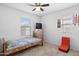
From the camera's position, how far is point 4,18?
2338mm

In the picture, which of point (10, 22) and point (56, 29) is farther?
point (56, 29)

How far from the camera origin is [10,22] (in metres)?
2.51

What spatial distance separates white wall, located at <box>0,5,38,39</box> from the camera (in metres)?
2.31

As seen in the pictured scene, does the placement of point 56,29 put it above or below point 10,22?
below

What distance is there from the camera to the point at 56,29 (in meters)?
3.22

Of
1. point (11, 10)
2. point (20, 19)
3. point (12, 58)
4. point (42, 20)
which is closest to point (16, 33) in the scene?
point (20, 19)

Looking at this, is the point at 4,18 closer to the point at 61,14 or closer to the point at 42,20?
the point at 42,20

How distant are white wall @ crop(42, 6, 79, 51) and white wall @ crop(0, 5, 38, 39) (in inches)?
45.6

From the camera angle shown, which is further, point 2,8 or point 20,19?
point 20,19

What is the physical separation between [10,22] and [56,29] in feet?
6.08

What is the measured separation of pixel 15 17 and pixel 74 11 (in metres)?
2.02

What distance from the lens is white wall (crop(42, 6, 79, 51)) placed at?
8.42 feet

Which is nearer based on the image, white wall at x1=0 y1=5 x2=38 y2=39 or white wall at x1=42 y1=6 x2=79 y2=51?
white wall at x1=0 y1=5 x2=38 y2=39

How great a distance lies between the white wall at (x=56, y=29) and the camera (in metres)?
2.57
